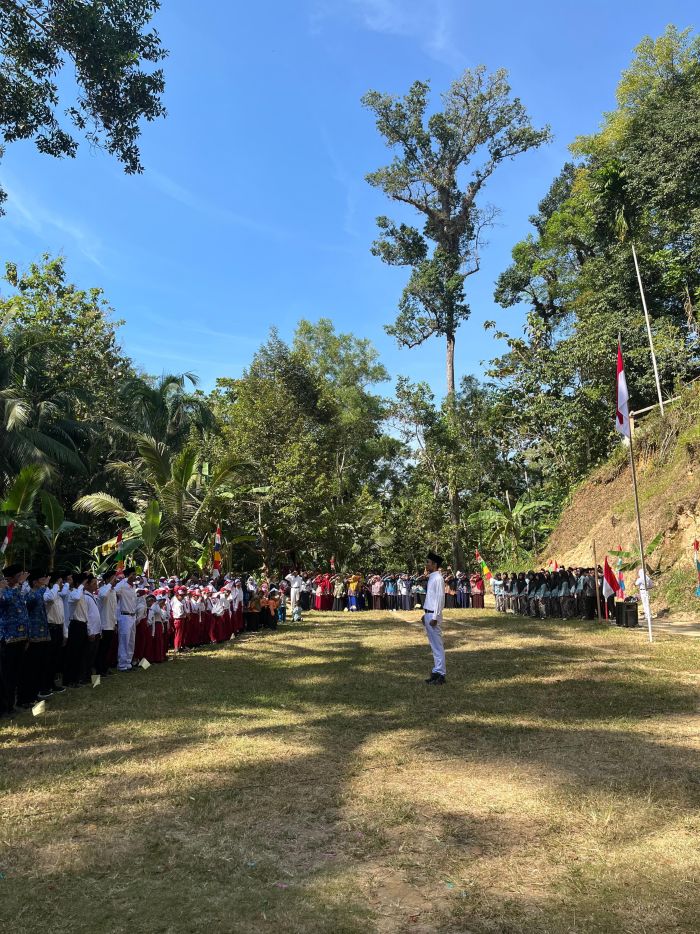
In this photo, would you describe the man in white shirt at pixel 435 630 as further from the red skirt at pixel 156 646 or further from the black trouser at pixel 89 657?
the red skirt at pixel 156 646

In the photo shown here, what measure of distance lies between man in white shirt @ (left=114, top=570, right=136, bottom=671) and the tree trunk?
24.6m

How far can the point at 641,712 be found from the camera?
7668 mm

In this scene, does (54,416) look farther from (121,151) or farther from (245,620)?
(121,151)

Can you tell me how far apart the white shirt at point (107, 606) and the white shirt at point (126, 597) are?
1.03 feet

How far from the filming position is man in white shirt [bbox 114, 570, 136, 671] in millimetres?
12031

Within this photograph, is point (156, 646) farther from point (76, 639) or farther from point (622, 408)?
point (622, 408)

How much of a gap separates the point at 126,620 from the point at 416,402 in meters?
26.8

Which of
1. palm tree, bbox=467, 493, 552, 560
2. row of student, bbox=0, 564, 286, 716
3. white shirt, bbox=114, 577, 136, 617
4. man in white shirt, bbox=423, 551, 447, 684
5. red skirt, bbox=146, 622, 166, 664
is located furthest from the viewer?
palm tree, bbox=467, 493, 552, 560

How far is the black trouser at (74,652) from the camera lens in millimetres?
10344

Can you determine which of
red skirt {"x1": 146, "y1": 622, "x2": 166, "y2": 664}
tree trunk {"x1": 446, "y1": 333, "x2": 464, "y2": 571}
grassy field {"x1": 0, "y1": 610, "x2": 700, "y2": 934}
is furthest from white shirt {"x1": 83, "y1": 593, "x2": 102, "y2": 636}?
tree trunk {"x1": 446, "y1": 333, "x2": 464, "y2": 571}

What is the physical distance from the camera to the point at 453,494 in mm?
36031

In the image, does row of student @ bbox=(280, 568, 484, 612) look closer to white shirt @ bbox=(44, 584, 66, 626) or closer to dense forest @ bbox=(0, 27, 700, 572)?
dense forest @ bbox=(0, 27, 700, 572)

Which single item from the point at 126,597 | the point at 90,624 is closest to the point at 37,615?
the point at 90,624

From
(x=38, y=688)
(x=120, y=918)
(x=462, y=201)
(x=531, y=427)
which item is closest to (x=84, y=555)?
(x=38, y=688)
